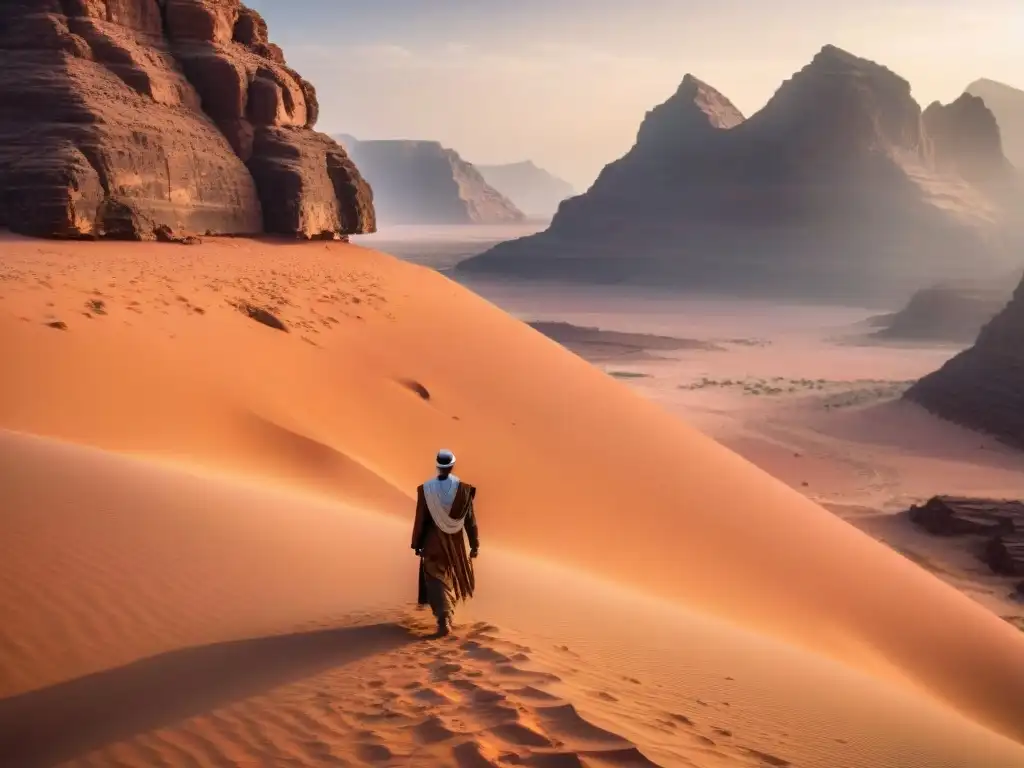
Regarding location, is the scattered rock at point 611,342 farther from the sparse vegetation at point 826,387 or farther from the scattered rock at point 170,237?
the scattered rock at point 170,237

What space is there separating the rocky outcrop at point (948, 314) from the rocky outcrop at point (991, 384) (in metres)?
24.1

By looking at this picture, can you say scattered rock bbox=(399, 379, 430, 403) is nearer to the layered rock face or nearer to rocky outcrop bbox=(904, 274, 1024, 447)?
the layered rock face

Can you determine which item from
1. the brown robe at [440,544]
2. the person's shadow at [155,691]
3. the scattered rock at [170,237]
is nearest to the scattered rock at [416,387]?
the scattered rock at [170,237]

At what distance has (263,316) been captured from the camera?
13.3 meters

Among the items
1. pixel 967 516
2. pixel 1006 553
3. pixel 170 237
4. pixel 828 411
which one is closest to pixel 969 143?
pixel 828 411

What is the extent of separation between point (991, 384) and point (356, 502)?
25.7 metres

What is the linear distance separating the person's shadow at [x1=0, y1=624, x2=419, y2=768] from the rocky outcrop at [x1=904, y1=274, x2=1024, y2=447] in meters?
25.8

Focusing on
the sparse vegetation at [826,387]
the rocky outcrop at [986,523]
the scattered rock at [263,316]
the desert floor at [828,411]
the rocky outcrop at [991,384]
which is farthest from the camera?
the sparse vegetation at [826,387]

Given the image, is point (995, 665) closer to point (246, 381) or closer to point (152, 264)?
point (246, 381)

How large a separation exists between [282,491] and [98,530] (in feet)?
6.99

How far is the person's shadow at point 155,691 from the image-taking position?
3684 mm

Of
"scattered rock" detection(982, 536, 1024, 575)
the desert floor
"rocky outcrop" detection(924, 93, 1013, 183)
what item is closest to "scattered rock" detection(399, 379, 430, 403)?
the desert floor

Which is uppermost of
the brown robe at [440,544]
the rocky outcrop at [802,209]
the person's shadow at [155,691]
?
the rocky outcrop at [802,209]

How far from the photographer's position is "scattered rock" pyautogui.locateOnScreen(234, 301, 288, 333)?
1324 cm
